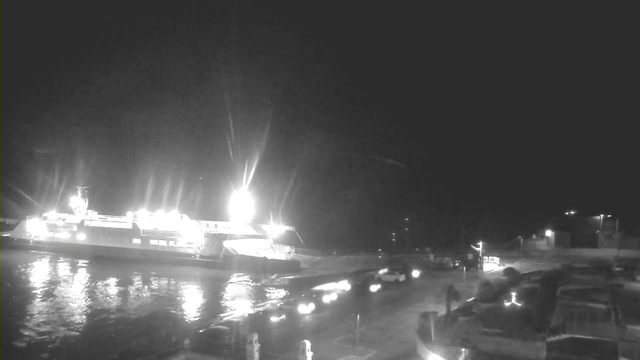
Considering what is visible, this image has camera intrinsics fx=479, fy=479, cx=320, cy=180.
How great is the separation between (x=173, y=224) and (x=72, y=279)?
28.3 ft

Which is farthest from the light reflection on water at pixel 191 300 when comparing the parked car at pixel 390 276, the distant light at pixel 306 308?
the parked car at pixel 390 276

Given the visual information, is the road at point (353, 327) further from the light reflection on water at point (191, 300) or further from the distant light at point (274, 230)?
the distant light at point (274, 230)

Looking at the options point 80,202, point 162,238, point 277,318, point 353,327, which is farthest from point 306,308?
point 80,202

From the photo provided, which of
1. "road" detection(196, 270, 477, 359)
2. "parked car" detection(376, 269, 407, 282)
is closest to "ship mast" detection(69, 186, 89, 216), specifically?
"parked car" detection(376, 269, 407, 282)

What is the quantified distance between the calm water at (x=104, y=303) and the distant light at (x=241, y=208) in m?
4.85

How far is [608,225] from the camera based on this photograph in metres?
32.6

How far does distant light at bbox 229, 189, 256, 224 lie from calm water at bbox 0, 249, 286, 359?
191 inches

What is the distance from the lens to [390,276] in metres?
15.9

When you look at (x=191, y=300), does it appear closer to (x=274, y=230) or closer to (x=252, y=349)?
(x=252, y=349)

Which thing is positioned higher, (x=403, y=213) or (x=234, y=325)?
(x=403, y=213)

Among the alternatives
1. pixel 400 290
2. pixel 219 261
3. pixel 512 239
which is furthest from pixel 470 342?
pixel 512 239

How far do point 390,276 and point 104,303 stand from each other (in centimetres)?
892

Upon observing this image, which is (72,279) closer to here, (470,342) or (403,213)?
(470,342)

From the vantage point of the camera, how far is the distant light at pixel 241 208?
27453 mm
